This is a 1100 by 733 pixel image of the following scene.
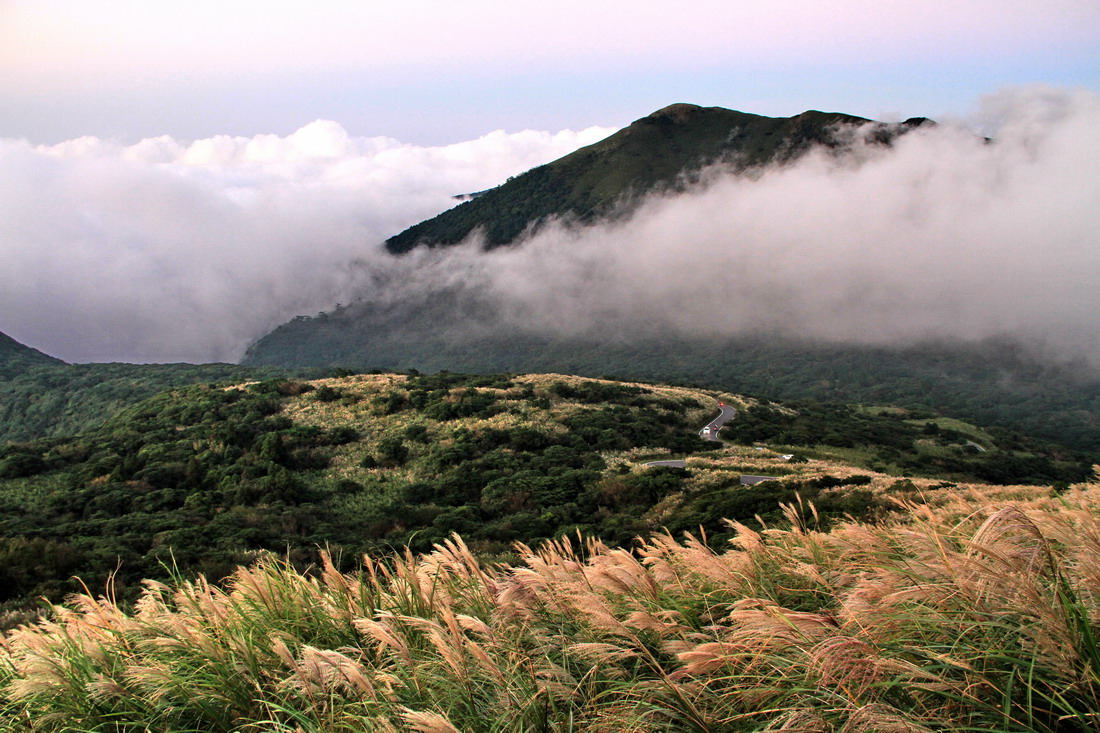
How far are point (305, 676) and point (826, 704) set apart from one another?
8.21ft

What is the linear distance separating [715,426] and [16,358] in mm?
102343

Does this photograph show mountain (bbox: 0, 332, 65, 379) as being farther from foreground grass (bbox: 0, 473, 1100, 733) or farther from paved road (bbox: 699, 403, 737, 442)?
foreground grass (bbox: 0, 473, 1100, 733)

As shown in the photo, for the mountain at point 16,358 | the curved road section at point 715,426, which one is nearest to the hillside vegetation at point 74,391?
the mountain at point 16,358

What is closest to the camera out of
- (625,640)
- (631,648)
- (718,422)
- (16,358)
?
(625,640)

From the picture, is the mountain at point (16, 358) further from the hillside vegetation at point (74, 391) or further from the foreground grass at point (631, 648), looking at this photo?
the foreground grass at point (631, 648)

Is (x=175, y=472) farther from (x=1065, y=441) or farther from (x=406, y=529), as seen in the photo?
(x=1065, y=441)

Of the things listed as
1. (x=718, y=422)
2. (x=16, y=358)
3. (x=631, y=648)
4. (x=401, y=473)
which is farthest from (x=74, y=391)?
(x=631, y=648)

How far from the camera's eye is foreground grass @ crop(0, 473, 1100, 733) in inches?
110

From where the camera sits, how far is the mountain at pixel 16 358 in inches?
3637

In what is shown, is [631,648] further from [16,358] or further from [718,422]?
[16,358]

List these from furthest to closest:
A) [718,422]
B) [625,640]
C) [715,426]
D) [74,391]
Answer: [74,391] → [718,422] → [715,426] → [625,640]

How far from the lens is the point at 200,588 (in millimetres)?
5992

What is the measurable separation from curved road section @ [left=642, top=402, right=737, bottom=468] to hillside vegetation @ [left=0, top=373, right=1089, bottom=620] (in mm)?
1059

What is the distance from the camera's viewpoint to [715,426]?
2004 inches
